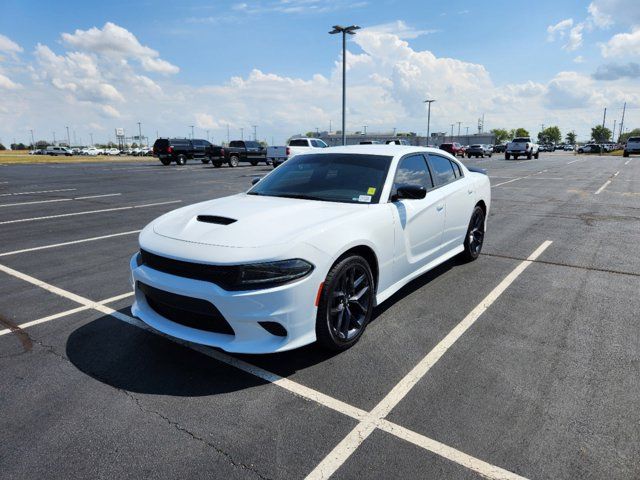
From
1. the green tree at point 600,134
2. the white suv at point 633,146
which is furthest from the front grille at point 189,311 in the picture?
the green tree at point 600,134

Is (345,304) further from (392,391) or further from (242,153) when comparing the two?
(242,153)

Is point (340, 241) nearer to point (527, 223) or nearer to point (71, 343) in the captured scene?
point (71, 343)

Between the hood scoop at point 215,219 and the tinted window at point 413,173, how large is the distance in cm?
159

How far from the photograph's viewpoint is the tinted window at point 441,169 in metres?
5.07

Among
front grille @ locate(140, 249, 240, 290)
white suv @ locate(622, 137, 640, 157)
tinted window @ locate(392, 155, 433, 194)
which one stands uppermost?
white suv @ locate(622, 137, 640, 157)

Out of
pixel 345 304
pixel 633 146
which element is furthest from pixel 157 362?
pixel 633 146

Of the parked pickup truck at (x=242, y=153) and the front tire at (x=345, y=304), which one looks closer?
the front tire at (x=345, y=304)

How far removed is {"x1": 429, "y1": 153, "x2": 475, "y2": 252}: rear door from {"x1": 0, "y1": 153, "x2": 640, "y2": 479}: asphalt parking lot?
1.76ft

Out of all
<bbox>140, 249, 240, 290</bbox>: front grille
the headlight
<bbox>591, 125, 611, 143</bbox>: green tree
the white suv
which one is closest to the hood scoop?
<bbox>140, 249, 240, 290</bbox>: front grille

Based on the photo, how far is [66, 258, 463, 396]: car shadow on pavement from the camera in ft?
9.86

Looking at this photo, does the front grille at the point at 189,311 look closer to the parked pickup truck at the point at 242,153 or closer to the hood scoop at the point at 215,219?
the hood scoop at the point at 215,219

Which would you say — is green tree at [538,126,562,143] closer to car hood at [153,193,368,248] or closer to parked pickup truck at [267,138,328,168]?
parked pickup truck at [267,138,328,168]

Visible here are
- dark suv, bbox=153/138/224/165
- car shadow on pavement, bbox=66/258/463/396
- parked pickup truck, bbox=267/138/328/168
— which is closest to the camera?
car shadow on pavement, bbox=66/258/463/396

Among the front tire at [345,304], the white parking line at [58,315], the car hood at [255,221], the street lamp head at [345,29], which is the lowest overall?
the white parking line at [58,315]
